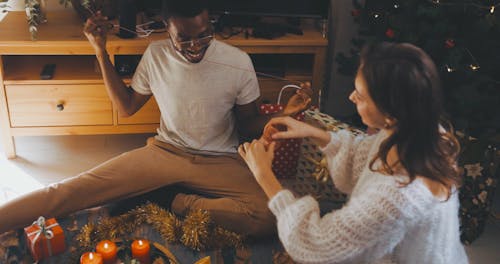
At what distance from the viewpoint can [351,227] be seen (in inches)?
47.8

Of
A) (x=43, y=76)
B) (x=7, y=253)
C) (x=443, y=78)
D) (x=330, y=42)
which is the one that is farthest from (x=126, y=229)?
(x=330, y=42)

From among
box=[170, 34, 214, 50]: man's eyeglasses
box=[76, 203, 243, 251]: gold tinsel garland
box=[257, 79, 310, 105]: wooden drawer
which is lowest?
box=[76, 203, 243, 251]: gold tinsel garland

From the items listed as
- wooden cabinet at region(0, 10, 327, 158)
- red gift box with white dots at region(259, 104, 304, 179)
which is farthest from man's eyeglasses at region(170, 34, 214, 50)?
wooden cabinet at region(0, 10, 327, 158)

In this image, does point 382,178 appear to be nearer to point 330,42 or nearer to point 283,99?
point 283,99

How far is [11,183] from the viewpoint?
235cm

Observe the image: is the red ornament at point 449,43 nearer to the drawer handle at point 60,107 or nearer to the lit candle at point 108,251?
the lit candle at point 108,251

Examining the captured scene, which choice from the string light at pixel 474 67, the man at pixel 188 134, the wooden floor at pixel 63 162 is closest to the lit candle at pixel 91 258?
the man at pixel 188 134

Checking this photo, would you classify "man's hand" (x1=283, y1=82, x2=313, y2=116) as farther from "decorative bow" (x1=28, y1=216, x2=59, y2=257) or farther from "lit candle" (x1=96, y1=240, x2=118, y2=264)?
"decorative bow" (x1=28, y1=216, x2=59, y2=257)

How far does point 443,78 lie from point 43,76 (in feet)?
5.44

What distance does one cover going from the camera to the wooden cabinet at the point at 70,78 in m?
2.38

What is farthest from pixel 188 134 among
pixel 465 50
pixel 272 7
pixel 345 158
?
pixel 465 50

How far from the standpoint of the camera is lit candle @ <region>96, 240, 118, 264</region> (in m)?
1.62

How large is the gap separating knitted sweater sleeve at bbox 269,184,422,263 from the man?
1.95 ft

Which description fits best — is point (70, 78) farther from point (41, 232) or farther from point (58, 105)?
point (41, 232)
